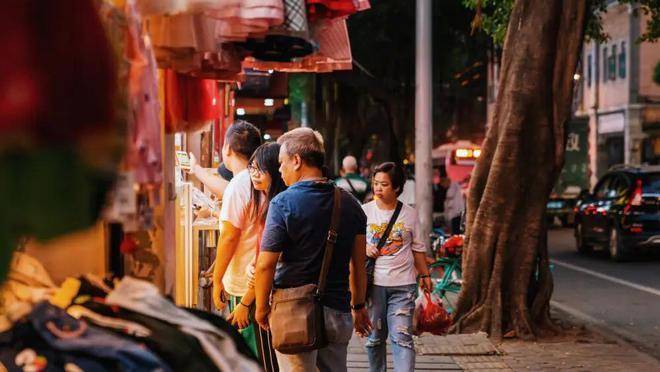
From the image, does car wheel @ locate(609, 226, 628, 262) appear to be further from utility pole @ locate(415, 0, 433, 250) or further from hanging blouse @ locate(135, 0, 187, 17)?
hanging blouse @ locate(135, 0, 187, 17)

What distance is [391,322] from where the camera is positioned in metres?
7.81

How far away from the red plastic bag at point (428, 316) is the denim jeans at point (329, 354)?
2.64 meters

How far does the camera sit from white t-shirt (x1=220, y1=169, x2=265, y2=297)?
6719 millimetres

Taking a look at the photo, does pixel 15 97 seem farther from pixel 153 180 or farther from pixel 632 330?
pixel 632 330

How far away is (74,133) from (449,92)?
38.6 m

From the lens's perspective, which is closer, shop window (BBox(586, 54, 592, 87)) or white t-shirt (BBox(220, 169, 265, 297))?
white t-shirt (BBox(220, 169, 265, 297))

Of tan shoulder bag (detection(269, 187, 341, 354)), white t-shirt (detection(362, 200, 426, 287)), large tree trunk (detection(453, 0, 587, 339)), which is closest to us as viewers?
tan shoulder bag (detection(269, 187, 341, 354))

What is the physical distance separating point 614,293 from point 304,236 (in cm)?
1090

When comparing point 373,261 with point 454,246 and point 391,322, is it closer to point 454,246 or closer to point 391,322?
point 391,322

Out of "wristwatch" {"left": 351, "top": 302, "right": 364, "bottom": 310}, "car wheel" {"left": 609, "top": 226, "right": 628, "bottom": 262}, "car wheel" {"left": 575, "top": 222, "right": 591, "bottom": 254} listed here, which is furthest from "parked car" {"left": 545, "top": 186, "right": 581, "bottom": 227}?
"wristwatch" {"left": 351, "top": 302, "right": 364, "bottom": 310}

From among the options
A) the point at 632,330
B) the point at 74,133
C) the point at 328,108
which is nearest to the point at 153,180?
the point at 74,133

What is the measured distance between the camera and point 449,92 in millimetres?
40250

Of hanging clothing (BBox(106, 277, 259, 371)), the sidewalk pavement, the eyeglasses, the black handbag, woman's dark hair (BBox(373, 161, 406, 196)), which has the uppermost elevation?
the eyeglasses

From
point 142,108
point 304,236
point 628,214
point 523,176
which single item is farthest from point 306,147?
point 628,214
